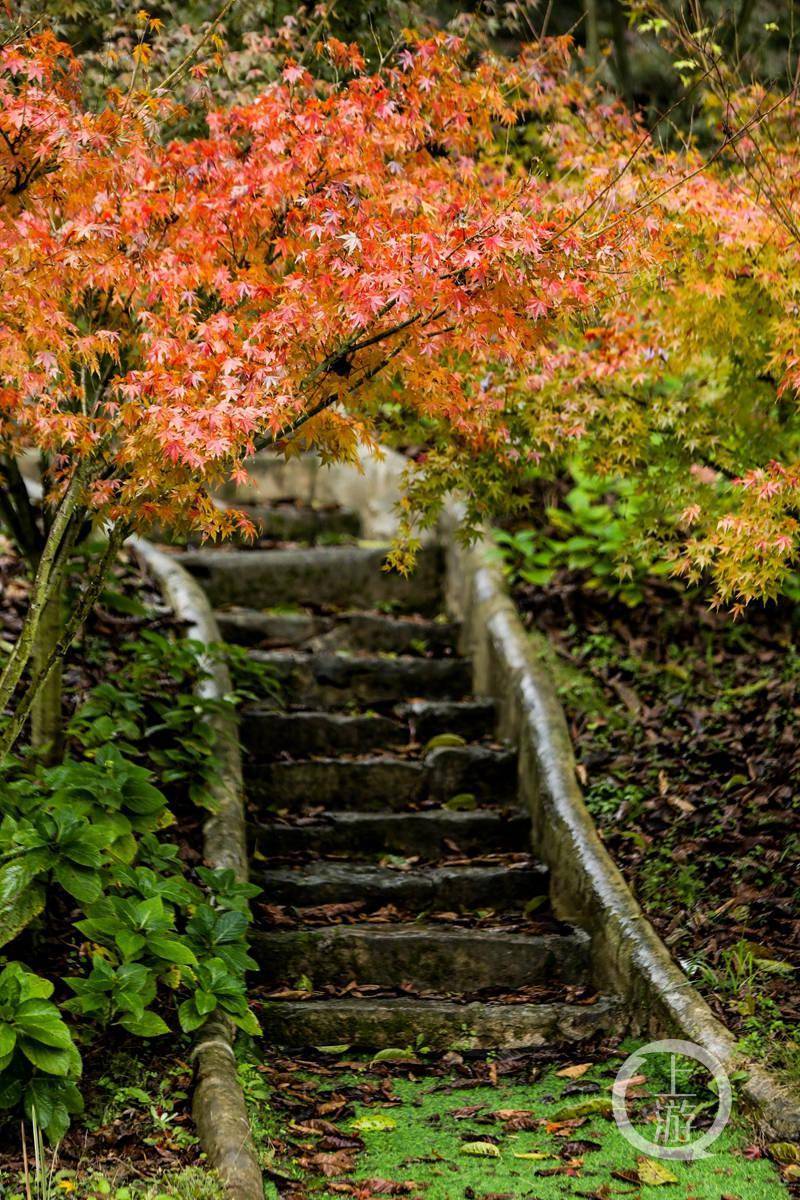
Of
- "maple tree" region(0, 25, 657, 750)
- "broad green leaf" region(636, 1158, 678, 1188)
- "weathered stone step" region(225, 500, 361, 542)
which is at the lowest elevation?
"broad green leaf" region(636, 1158, 678, 1188)

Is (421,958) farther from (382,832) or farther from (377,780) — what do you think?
(377,780)

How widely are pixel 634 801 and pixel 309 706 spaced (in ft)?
6.96

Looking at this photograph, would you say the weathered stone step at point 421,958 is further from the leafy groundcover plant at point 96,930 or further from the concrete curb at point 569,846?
the leafy groundcover plant at point 96,930

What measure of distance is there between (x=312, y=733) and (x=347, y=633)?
119 centimetres

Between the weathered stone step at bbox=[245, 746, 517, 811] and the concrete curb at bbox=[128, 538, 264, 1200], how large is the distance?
1.16 ft

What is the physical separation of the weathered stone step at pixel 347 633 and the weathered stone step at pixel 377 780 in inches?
52.4

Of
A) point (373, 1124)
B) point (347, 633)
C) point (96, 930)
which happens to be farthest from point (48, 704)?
point (347, 633)

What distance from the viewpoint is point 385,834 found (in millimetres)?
5734

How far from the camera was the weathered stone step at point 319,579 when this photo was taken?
7.80 m

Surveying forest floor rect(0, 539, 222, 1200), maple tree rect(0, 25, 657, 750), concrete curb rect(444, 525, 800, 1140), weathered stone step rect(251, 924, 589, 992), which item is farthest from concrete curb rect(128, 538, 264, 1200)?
concrete curb rect(444, 525, 800, 1140)

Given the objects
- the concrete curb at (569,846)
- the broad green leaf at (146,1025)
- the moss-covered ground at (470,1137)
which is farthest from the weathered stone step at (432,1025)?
the broad green leaf at (146,1025)

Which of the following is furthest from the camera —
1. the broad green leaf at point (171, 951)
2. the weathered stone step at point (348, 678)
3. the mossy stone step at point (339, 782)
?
the weathered stone step at point (348, 678)

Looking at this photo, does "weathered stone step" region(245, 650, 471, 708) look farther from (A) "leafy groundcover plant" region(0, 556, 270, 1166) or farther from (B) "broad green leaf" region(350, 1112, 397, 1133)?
(B) "broad green leaf" region(350, 1112, 397, 1133)

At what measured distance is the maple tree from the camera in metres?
3.45
